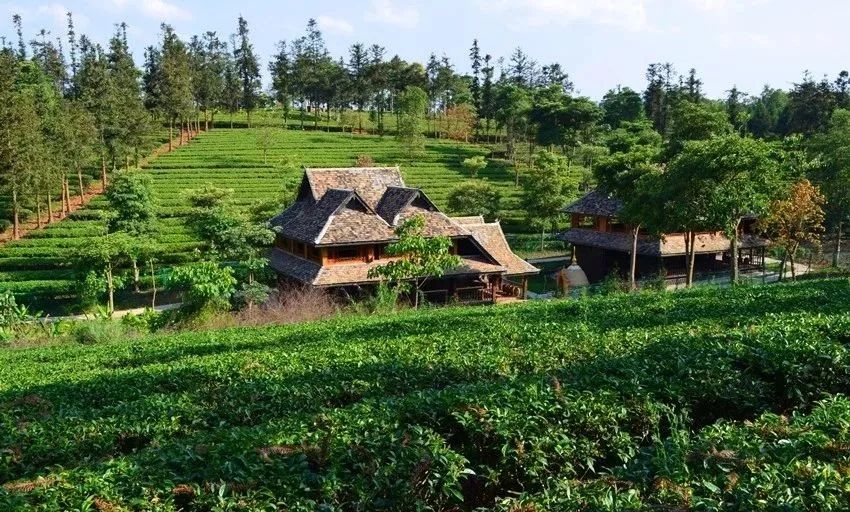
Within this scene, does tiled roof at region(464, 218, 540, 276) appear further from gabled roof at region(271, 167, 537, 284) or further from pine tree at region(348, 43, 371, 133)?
pine tree at region(348, 43, 371, 133)

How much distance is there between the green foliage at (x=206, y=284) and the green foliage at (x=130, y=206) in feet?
49.2

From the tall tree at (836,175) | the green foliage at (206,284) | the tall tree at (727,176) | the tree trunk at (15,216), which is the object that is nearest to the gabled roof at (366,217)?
the green foliage at (206,284)

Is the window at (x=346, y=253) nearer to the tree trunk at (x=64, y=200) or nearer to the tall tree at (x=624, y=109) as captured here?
the tree trunk at (x=64, y=200)

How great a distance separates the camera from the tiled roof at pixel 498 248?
2786 centimetres

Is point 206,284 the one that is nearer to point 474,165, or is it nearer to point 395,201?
point 395,201

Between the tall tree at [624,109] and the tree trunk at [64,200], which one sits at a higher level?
the tall tree at [624,109]

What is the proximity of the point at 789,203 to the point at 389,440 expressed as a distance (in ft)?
91.7

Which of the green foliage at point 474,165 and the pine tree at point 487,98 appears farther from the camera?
the pine tree at point 487,98

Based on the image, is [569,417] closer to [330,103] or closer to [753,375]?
[753,375]

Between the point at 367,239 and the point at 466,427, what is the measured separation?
2057 centimetres

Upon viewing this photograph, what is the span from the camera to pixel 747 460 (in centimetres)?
421

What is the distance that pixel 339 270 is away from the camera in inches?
990

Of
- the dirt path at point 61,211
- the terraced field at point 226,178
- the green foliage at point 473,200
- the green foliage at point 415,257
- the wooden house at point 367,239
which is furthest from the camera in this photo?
the green foliage at point 473,200

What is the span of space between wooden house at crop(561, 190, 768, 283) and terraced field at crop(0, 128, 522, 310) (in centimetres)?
1182
